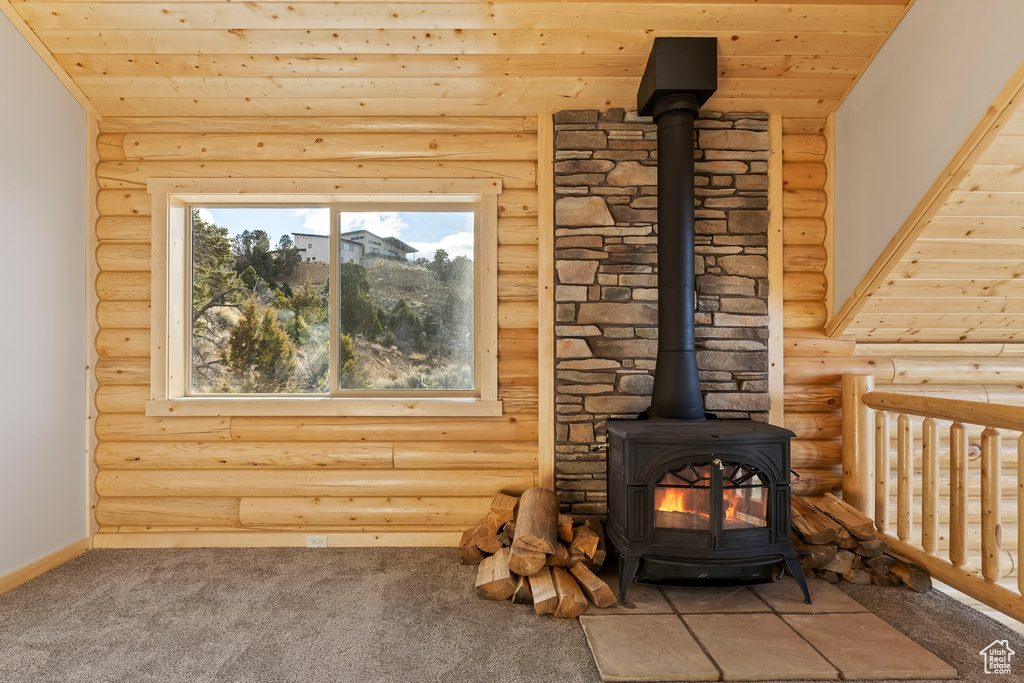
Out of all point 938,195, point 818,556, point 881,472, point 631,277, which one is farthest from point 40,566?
point 938,195

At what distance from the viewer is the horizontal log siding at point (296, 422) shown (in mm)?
3559

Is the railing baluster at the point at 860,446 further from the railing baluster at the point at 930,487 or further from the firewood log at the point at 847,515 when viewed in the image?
the railing baluster at the point at 930,487

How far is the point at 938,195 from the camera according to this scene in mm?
2680

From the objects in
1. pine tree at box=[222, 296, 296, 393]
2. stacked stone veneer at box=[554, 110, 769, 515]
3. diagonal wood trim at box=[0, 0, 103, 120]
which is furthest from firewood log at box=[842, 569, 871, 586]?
diagonal wood trim at box=[0, 0, 103, 120]

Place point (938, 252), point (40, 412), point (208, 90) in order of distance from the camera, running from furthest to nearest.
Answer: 1. point (208, 90)
2. point (40, 412)
3. point (938, 252)

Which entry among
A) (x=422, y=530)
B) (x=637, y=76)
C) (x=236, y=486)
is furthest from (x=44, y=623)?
(x=637, y=76)

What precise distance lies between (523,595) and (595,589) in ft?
1.19

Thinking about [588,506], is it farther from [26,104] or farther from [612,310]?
[26,104]

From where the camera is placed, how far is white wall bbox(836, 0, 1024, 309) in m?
2.40

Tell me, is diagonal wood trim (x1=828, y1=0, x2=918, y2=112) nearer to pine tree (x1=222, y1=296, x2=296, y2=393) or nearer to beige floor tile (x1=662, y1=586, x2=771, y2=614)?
beige floor tile (x1=662, y1=586, x2=771, y2=614)

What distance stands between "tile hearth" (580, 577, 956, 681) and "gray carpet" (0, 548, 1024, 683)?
0.43 feet

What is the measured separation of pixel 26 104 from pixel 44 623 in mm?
2774

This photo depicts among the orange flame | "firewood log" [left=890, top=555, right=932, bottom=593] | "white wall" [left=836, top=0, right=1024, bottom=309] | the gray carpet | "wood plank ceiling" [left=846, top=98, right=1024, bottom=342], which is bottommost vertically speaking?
the gray carpet

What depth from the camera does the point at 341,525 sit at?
3576 millimetres
